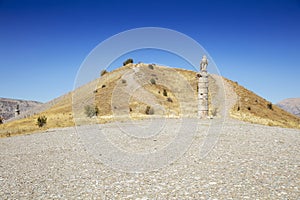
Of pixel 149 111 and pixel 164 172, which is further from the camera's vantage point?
pixel 149 111

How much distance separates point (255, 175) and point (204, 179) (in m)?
1.54

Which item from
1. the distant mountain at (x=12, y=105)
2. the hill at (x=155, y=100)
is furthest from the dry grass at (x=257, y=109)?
the distant mountain at (x=12, y=105)

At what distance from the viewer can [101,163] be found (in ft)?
33.8

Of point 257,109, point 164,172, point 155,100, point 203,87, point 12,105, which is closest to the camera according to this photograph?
point 164,172

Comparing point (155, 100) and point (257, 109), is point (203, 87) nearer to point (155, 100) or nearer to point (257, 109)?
point (155, 100)

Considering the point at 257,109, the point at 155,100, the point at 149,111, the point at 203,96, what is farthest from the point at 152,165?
the point at 257,109

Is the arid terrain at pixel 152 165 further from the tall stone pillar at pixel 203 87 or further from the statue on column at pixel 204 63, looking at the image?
the statue on column at pixel 204 63

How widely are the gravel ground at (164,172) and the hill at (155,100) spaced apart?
17819 millimetres

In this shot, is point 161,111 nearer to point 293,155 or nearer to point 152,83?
point 152,83

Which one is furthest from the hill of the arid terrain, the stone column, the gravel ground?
the gravel ground

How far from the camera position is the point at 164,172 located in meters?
8.85

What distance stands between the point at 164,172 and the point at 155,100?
3026 cm

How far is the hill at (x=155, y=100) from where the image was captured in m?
34.0

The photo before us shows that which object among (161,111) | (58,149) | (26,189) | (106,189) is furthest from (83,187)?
(161,111)
